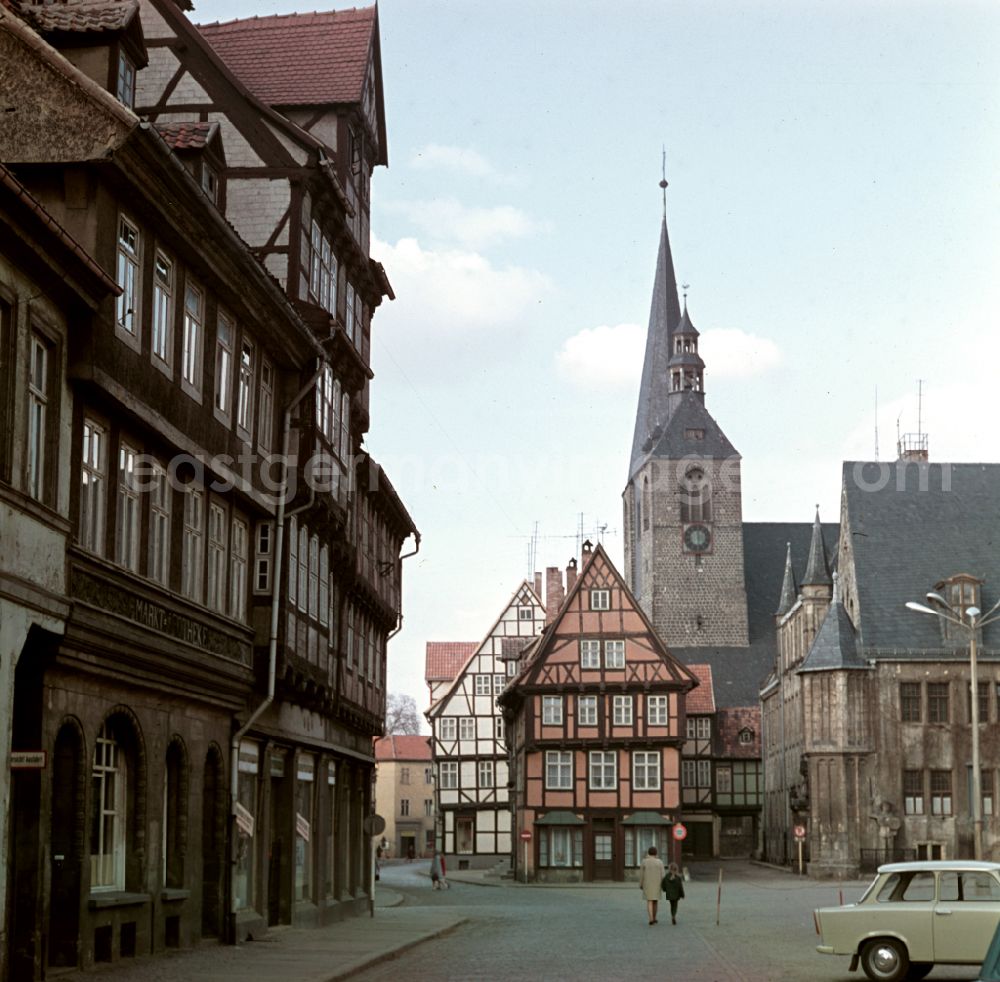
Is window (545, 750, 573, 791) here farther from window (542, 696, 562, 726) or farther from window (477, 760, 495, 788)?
window (477, 760, 495, 788)

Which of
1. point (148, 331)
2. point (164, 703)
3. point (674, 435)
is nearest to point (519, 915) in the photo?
point (164, 703)

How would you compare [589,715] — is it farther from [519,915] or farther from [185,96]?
[185,96]

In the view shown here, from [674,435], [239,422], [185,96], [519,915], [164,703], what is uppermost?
[674,435]

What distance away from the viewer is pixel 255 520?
90.4 feet

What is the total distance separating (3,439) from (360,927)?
18633mm

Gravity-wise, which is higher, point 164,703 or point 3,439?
point 3,439

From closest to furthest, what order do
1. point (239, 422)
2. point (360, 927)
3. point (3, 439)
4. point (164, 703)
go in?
1. point (3, 439)
2. point (164, 703)
3. point (239, 422)
4. point (360, 927)

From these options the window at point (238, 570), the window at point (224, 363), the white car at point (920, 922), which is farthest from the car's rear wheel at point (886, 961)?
the window at point (224, 363)

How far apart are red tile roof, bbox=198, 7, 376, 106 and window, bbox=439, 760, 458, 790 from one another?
2121 inches

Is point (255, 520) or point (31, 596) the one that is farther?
point (255, 520)

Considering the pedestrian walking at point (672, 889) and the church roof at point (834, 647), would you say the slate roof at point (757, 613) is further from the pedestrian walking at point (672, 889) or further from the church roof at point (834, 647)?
the pedestrian walking at point (672, 889)

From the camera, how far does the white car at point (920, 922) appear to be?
19.8 metres

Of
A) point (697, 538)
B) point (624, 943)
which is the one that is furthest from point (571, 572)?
point (624, 943)

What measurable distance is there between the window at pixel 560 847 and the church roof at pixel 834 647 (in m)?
11.0
